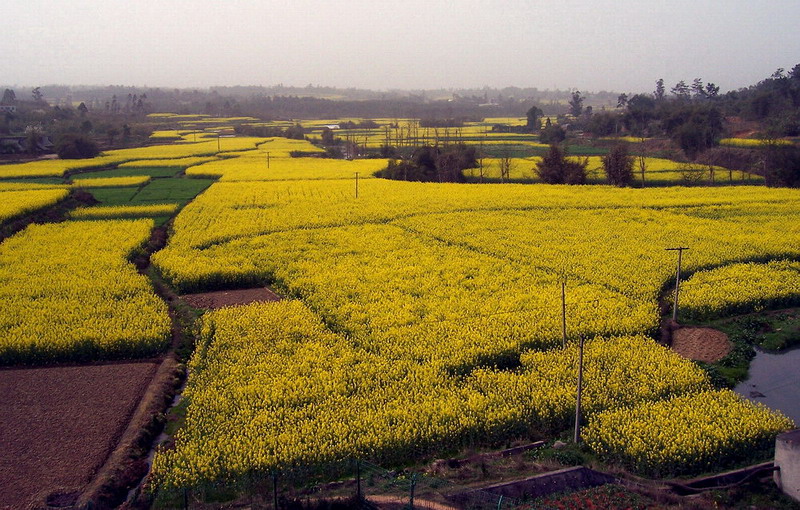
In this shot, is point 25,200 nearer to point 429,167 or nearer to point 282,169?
point 282,169

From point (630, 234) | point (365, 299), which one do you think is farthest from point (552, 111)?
point (365, 299)

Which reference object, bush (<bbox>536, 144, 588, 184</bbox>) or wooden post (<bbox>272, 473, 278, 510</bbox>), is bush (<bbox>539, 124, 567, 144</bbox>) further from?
wooden post (<bbox>272, 473, 278, 510</bbox>)

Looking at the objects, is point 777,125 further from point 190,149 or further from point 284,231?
point 190,149

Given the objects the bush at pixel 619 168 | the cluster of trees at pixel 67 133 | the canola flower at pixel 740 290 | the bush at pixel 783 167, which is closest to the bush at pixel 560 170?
the bush at pixel 619 168

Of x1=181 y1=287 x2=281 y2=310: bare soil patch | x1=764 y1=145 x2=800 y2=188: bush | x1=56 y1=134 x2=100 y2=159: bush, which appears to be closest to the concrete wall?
x1=181 y1=287 x2=281 y2=310: bare soil patch

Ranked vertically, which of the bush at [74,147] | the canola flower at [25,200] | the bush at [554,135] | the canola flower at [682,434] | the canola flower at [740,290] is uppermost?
the bush at [554,135]

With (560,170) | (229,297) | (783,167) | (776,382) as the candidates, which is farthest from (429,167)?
(776,382)

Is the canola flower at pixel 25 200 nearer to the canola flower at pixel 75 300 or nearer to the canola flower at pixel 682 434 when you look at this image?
the canola flower at pixel 75 300
